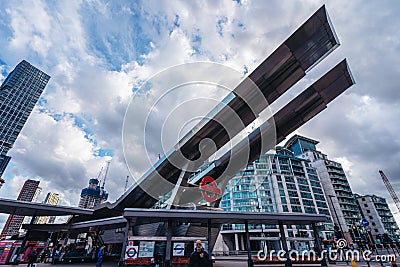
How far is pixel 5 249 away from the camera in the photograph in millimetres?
20328

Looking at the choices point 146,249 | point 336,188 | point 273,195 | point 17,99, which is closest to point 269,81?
point 146,249

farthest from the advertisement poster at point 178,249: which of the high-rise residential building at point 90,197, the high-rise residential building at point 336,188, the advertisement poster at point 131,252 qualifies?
the high-rise residential building at point 90,197

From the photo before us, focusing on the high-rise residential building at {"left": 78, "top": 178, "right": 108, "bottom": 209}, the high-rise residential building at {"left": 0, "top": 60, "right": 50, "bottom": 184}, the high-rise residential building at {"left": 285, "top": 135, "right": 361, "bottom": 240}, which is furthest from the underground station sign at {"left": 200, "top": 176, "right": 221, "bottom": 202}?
the high-rise residential building at {"left": 78, "top": 178, "right": 108, "bottom": 209}

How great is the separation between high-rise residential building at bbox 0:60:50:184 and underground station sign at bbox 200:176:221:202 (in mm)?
131252

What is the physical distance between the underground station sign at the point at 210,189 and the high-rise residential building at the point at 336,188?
59055 millimetres

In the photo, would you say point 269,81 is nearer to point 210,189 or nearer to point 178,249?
point 178,249

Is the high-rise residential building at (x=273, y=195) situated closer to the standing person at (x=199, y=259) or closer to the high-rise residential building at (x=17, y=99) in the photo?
the standing person at (x=199, y=259)

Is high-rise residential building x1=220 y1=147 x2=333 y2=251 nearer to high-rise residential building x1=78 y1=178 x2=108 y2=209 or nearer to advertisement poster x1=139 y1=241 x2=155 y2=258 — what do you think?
advertisement poster x1=139 y1=241 x2=155 y2=258

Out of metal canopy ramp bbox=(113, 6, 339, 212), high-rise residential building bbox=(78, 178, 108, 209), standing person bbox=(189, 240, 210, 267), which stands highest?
high-rise residential building bbox=(78, 178, 108, 209)

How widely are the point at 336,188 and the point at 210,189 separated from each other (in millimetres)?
77229

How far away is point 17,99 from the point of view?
13488 cm

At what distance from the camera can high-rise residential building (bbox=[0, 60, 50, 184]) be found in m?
118

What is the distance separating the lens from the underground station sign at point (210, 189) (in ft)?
82.7

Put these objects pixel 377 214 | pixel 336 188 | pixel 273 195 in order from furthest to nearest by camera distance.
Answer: pixel 377 214, pixel 336 188, pixel 273 195
